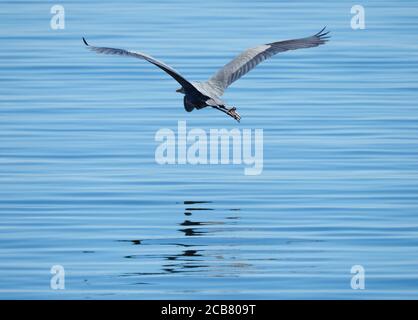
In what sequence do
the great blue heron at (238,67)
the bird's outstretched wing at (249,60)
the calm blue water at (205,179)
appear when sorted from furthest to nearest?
1. the bird's outstretched wing at (249,60)
2. the great blue heron at (238,67)
3. the calm blue water at (205,179)

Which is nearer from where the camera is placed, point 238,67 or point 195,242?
point 195,242

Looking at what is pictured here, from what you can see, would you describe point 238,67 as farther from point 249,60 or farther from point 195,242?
point 195,242

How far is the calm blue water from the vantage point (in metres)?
12.4

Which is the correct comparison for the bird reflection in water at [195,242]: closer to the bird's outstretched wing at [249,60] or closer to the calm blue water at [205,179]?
the calm blue water at [205,179]

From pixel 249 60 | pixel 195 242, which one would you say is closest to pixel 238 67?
pixel 249 60

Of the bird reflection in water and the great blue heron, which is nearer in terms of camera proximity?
the bird reflection in water

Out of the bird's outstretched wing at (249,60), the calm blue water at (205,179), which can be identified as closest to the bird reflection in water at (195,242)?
the calm blue water at (205,179)

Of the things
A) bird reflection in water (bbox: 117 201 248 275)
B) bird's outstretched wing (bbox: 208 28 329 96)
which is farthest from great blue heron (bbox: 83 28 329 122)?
bird reflection in water (bbox: 117 201 248 275)

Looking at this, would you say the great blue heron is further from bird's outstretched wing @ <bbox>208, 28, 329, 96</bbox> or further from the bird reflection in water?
the bird reflection in water

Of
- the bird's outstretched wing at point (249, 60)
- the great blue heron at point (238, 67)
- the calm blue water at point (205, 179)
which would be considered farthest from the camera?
the bird's outstretched wing at point (249, 60)

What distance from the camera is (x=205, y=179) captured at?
15938 millimetres

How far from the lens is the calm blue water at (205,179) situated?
1237 centimetres

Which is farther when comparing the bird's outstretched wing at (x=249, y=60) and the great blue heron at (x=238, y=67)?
the bird's outstretched wing at (x=249, y=60)

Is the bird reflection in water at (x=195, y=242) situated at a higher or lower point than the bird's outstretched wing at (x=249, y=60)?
lower
